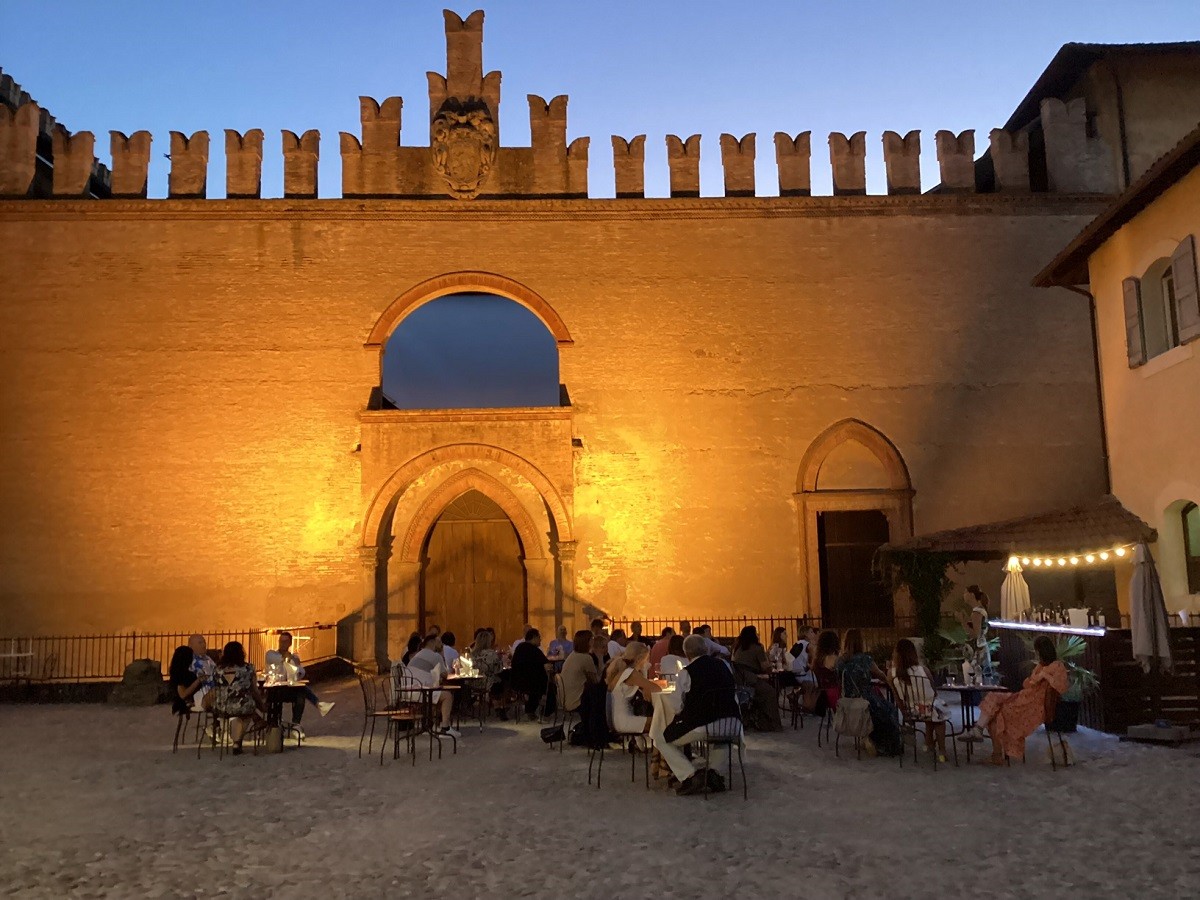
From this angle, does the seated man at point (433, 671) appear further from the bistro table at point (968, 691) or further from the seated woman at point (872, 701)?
the bistro table at point (968, 691)

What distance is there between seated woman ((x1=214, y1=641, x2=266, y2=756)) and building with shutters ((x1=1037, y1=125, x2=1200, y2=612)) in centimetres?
896

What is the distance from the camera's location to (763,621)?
14.5 meters

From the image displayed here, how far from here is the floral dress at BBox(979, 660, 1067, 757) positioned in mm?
7355

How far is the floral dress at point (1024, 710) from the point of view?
736cm

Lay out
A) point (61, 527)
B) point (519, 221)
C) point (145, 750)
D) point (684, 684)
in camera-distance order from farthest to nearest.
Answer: point (519, 221), point (61, 527), point (145, 750), point (684, 684)

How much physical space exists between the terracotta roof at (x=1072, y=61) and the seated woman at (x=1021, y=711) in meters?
11.9

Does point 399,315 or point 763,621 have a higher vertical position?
point 399,315

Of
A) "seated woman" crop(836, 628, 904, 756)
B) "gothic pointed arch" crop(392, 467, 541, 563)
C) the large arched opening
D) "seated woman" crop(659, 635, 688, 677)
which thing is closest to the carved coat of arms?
the large arched opening

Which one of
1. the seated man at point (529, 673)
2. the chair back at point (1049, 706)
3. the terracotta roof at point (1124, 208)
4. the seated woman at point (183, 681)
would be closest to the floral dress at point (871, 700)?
the chair back at point (1049, 706)

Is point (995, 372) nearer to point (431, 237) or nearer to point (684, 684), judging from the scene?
point (431, 237)

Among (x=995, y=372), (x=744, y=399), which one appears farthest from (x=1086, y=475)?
(x=744, y=399)

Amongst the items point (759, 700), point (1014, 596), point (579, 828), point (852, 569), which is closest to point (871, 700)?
point (759, 700)

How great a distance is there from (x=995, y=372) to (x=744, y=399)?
157 inches

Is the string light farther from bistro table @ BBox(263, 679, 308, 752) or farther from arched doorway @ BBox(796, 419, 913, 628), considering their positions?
bistro table @ BBox(263, 679, 308, 752)
